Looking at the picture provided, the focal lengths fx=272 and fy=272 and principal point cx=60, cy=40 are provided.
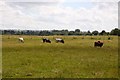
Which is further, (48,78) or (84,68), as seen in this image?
(84,68)

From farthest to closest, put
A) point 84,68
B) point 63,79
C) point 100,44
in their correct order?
point 100,44 → point 84,68 → point 63,79

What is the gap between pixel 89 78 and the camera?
1571cm

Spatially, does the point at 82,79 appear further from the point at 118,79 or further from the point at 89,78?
the point at 118,79

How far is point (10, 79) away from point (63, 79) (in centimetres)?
296

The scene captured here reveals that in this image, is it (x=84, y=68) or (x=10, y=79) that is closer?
(x=10, y=79)

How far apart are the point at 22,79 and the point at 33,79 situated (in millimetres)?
659

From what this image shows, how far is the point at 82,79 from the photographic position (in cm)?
1527

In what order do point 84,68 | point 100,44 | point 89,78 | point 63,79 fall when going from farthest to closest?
point 100,44 < point 84,68 < point 89,78 < point 63,79

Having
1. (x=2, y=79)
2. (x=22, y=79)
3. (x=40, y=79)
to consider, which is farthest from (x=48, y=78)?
(x=2, y=79)

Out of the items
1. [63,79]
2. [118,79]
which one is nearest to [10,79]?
[63,79]

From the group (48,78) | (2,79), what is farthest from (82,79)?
(2,79)

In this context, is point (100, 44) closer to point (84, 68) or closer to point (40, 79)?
point (84, 68)

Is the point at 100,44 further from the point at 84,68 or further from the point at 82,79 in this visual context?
the point at 82,79

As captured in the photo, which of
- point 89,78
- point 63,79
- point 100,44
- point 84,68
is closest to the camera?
point 63,79
